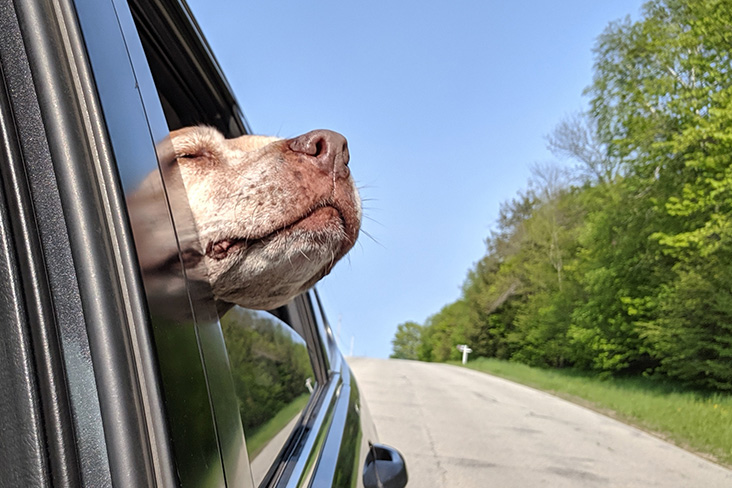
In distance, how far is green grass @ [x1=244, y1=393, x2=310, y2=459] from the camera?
4.71 feet

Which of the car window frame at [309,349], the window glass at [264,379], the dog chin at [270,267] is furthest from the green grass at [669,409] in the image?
the dog chin at [270,267]

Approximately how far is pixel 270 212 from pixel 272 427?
59 cm

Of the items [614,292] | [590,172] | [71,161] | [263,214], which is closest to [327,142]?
[263,214]

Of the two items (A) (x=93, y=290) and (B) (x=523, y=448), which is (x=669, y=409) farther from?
(A) (x=93, y=290)

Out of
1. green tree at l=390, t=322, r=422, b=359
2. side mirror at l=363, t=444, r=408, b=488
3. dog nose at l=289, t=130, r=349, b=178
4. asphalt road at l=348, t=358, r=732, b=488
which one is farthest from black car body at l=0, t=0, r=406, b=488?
green tree at l=390, t=322, r=422, b=359

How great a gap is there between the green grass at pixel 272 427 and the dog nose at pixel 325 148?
0.72 m

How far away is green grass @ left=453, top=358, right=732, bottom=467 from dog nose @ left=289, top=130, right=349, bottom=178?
8.74 meters

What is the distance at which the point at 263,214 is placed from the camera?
73.9 inches

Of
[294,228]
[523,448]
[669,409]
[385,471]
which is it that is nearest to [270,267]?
[294,228]

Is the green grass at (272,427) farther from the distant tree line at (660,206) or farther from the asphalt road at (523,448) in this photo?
the distant tree line at (660,206)

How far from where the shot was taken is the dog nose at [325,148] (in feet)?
6.33

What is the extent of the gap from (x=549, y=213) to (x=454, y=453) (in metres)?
36.2

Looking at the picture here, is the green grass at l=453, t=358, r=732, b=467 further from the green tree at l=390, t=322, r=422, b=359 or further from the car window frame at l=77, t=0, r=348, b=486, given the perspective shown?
the green tree at l=390, t=322, r=422, b=359

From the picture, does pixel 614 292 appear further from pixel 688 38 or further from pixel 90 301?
pixel 90 301
